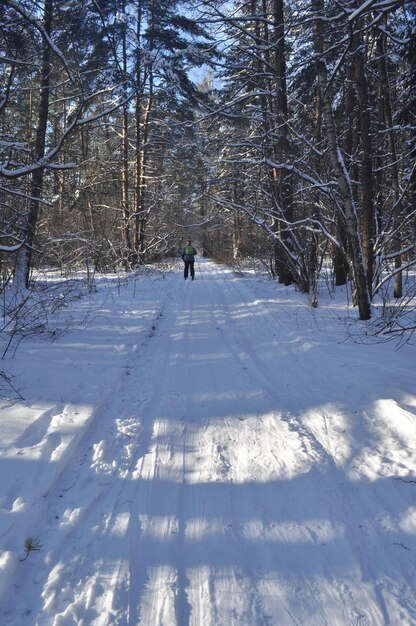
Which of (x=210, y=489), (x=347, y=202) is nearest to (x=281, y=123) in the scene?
(x=347, y=202)

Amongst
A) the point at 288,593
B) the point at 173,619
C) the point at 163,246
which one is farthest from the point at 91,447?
the point at 163,246

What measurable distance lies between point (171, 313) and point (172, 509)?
7.03m

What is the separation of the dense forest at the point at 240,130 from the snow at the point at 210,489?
206cm

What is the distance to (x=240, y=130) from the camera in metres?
18.1

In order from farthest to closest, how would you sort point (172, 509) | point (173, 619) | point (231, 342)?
point (231, 342), point (172, 509), point (173, 619)

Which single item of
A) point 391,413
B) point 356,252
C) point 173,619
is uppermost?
point 356,252

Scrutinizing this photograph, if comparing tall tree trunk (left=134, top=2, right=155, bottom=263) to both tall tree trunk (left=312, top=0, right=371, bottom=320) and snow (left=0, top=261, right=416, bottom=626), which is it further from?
snow (left=0, top=261, right=416, bottom=626)

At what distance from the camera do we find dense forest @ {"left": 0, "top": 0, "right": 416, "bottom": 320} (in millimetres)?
5648

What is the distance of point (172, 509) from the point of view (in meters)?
2.73

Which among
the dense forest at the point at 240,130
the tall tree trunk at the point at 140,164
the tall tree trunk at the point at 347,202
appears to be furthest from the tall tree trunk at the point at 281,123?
the tall tree trunk at the point at 140,164

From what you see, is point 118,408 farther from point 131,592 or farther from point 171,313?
point 171,313

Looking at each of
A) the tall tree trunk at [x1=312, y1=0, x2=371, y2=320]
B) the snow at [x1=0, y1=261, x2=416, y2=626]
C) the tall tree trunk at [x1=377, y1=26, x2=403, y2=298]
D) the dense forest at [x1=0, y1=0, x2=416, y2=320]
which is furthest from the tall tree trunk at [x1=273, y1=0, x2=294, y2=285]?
the snow at [x1=0, y1=261, x2=416, y2=626]

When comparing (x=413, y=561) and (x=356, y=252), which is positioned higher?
(x=356, y=252)

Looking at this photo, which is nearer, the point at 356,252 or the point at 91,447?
the point at 91,447
